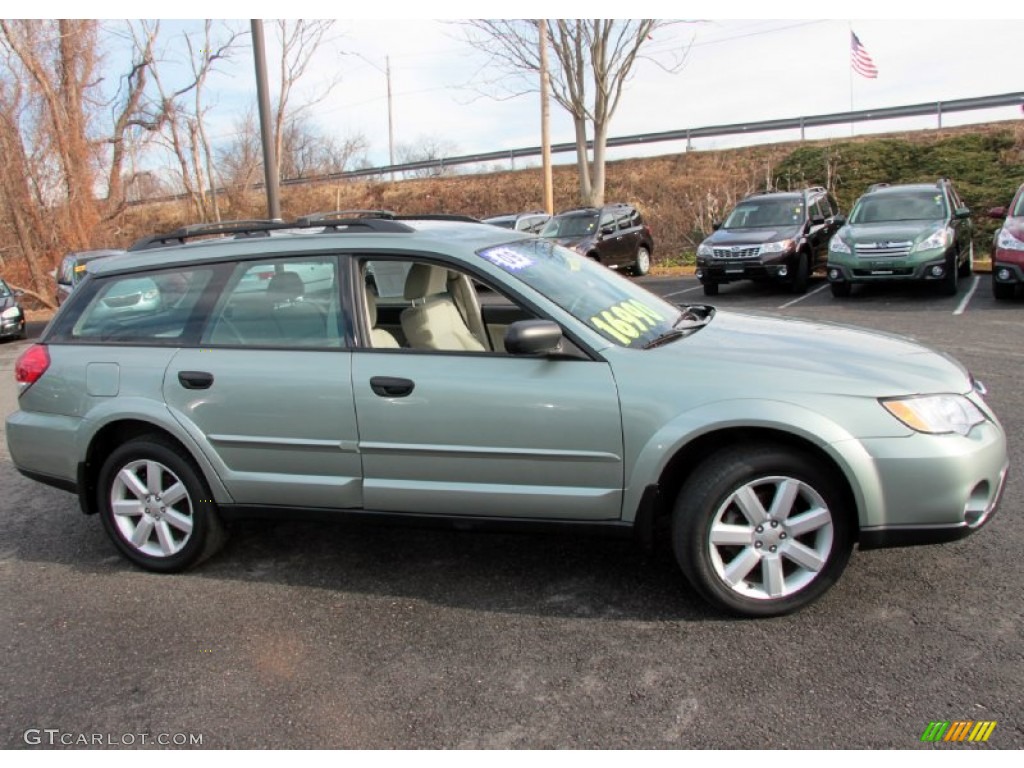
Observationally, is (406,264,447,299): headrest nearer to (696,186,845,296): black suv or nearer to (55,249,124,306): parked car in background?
(696,186,845,296): black suv

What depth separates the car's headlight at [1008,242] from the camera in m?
10.7

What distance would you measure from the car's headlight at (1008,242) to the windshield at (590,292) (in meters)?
8.76

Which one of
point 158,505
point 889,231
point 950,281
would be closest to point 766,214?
point 889,231

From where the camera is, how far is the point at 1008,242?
1082cm

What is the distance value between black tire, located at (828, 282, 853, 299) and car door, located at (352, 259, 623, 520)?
1069 centimetres

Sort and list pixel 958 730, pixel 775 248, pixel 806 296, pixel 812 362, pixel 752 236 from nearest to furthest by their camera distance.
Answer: pixel 958 730 → pixel 812 362 → pixel 775 248 → pixel 806 296 → pixel 752 236

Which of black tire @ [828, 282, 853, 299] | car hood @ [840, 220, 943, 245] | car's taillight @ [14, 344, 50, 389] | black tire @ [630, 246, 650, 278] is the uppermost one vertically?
car hood @ [840, 220, 943, 245]

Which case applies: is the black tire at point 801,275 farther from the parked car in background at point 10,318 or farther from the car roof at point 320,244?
the parked car in background at point 10,318

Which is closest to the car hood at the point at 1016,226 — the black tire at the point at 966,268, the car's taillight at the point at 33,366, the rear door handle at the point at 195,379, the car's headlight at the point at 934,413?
the black tire at the point at 966,268

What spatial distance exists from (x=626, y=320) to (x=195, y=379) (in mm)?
2039

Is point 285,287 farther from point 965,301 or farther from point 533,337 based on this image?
point 965,301

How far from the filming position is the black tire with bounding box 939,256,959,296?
11.9 m

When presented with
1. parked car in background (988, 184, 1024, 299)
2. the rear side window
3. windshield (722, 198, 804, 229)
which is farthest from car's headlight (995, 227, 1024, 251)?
the rear side window

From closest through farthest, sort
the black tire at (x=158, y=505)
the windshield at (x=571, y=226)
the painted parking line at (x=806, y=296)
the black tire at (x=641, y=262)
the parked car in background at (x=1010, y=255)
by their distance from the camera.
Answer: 1. the black tire at (x=158, y=505)
2. the parked car in background at (x=1010, y=255)
3. the painted parking line at (x=806, y=296)
4. the windshield at (x=571, y=226)
5. the black tire at (x=641, y=262)
